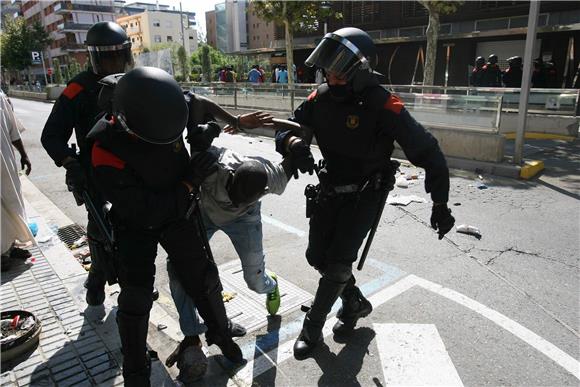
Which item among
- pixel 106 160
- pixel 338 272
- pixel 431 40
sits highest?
pixel 431 40

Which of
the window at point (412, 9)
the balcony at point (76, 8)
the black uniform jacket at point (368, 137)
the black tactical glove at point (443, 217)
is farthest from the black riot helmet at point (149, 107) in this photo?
the balcony at point (76, 8)

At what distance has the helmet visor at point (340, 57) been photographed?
2537mm

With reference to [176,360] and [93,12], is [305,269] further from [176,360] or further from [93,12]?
[93,12]

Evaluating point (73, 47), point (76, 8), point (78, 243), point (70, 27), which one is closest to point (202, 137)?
point (78, 243)

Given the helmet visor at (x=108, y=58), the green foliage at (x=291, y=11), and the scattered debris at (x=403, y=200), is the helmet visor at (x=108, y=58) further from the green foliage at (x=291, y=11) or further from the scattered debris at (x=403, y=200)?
the green foliage at (x=291, y=11)

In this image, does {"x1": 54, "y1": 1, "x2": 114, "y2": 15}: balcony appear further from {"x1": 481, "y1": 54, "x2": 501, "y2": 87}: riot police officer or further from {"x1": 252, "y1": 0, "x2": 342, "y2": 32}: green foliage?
{"x1": 481, "y1": 54, "x2": 501, "y2": 87}: riot police officer

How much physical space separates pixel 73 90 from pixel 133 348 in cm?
178

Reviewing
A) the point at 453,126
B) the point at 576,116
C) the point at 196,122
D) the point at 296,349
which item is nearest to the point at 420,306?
the point at 296,349

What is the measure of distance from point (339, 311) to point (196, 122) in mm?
1642

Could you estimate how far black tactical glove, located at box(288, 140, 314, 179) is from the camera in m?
2.49

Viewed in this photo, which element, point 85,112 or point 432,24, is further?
point 432,24

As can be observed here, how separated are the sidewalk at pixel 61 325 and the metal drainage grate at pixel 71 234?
20cm

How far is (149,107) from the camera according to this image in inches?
77.0

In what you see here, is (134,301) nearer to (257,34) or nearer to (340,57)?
(340,57)
